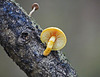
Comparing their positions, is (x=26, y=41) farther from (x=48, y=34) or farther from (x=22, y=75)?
(x=22, y=75)

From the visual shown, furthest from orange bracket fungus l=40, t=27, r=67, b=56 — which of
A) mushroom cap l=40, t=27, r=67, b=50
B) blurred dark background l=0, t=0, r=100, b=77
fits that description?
blurred dark background l=0, t=0, r=100, b=77

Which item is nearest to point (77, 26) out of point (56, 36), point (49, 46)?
point (56, 36)

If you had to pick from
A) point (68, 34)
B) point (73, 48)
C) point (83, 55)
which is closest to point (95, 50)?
point (83, 55)

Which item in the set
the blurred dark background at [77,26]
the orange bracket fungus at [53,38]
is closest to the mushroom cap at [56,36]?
the orange bracket fungus at [53,38]

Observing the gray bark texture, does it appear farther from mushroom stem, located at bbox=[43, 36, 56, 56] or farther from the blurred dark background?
the blurred dark background

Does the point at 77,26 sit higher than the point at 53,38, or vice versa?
the point at 77,26

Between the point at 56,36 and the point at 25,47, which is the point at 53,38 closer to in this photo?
the point at 56,36
